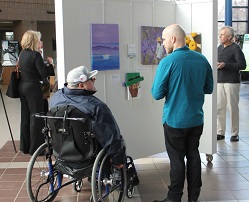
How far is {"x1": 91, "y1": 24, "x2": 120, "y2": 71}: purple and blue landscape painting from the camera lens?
143 inches

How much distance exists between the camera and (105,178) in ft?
9.61

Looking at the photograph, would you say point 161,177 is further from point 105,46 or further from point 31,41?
point 31,41

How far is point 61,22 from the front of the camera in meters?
3.39

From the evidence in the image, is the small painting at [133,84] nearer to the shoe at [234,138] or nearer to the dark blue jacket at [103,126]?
the dark blue jacket at [103,126]

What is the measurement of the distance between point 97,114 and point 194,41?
188cm

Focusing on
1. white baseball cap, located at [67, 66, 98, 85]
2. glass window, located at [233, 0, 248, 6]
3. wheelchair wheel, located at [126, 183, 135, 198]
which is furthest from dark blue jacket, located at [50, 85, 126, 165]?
glass window, located at [233, 0, 248, 6]

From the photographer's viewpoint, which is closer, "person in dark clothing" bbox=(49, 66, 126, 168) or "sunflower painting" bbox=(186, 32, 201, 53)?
"person in dark clothing" bbox=(49, 66, 126, 168)

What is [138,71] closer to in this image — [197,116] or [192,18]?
[192,18]

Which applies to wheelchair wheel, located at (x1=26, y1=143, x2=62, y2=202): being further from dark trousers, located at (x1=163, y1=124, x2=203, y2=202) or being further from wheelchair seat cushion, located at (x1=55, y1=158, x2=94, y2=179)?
dark trousers, located at (x1=163, y1=124, x2=203, y2=202)

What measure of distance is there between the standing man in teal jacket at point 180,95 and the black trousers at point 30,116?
211 centimetres

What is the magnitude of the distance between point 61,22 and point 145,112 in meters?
1.35

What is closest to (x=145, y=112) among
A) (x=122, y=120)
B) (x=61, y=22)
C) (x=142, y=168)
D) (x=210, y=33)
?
(x=122, y=120)

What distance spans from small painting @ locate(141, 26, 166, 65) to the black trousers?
143cm

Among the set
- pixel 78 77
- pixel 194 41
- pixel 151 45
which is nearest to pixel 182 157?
pixel 78 77
